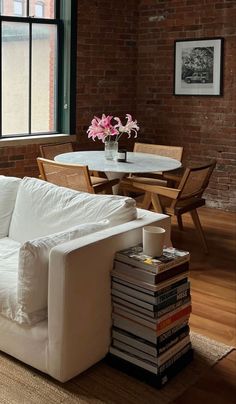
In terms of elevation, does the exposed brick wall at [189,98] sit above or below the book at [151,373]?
above

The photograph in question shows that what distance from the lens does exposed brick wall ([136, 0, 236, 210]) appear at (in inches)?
239

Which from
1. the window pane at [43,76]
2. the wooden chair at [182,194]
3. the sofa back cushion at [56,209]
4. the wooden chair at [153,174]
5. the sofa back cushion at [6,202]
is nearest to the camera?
the sofa back cushion at [56,209]

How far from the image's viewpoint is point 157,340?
8.71 ft

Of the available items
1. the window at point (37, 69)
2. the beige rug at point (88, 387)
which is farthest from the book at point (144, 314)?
the window at point (37, 69)

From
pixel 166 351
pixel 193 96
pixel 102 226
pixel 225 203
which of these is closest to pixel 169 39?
pixel 193 96

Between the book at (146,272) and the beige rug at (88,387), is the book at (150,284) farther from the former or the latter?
the beige rug at (88,387)

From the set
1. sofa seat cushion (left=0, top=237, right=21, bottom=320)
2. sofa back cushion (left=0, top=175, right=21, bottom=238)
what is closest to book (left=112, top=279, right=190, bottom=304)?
sofa seat cushion (left=0, top=237, right=21, bottom=320)

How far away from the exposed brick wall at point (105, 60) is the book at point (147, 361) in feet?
12.7

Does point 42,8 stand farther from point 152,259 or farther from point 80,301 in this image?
point 80,301

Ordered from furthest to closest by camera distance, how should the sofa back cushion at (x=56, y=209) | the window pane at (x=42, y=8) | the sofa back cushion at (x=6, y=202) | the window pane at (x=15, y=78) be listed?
the window pane at (x=42, y=8) → the window pane at (x=15, y=78) → the sofa back cushion at (x=6, y=202) → the sofa back cushion at (x=56, y=209)

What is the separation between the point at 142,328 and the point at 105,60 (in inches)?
174

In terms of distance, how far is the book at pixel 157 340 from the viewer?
267cm

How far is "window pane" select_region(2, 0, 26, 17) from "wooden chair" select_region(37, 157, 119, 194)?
1.80 m

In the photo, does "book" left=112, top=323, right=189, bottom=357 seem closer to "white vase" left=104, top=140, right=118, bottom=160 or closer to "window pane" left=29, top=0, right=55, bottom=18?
"white vase" left=104, top=140, right=118, bottom=160
